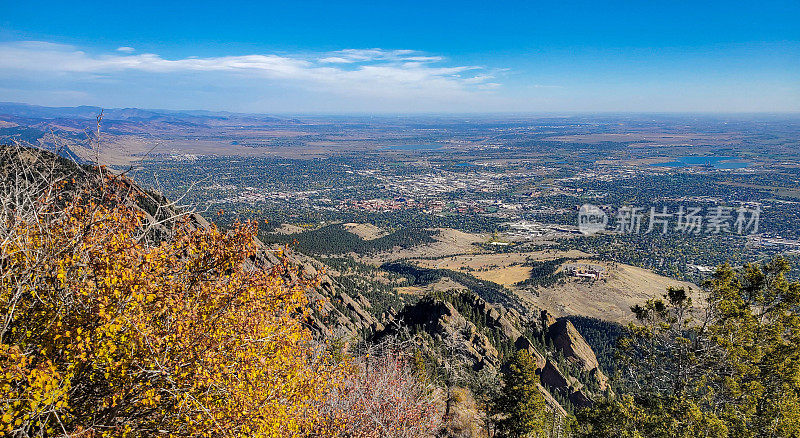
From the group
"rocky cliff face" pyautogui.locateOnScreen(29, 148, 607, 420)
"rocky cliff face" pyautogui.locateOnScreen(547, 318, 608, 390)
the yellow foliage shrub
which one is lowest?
"rocky cliff face" pyautogui.locateOnScreen(547, 318, 608, 390)

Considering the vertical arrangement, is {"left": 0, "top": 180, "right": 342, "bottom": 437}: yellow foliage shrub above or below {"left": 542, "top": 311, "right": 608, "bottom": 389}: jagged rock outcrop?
above

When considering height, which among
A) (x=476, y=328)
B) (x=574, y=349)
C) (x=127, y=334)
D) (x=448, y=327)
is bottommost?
(x=574, y=349)

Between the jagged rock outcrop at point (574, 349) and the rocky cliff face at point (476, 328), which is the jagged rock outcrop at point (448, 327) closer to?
the rocky cliff face at point (476, 328)

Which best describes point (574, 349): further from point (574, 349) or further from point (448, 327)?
point (448, 327)

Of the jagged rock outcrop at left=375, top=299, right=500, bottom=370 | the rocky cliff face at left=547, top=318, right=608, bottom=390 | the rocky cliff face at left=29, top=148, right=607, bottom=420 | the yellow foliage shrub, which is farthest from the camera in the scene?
the rocky cliff face at left=547, top=318, right=608, bottom=390

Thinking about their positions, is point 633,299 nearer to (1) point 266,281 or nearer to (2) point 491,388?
(2) point 491,388

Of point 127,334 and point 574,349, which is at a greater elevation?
point 127,334

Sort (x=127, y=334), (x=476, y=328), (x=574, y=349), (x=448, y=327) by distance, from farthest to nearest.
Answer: (x=574, y=349) < (x=476, y=328) < (x=448, y=327) < (x=127, y=334)

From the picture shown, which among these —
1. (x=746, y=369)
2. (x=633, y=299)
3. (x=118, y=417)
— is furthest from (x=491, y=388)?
(x=633, y=299)

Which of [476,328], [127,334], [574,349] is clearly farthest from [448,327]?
[127,334]

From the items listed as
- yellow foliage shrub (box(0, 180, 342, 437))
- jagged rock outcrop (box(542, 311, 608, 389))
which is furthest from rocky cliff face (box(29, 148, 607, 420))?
yellow foliage shrub (box(0, 180, 342, 437))

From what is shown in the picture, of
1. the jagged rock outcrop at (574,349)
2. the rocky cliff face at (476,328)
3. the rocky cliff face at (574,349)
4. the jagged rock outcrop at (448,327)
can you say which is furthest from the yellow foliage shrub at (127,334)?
the rocky cliff face at (574,349)

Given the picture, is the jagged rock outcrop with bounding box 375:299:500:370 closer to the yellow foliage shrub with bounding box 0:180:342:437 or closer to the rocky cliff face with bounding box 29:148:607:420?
the rocky cliff face with bounding box 29:148:607:420
